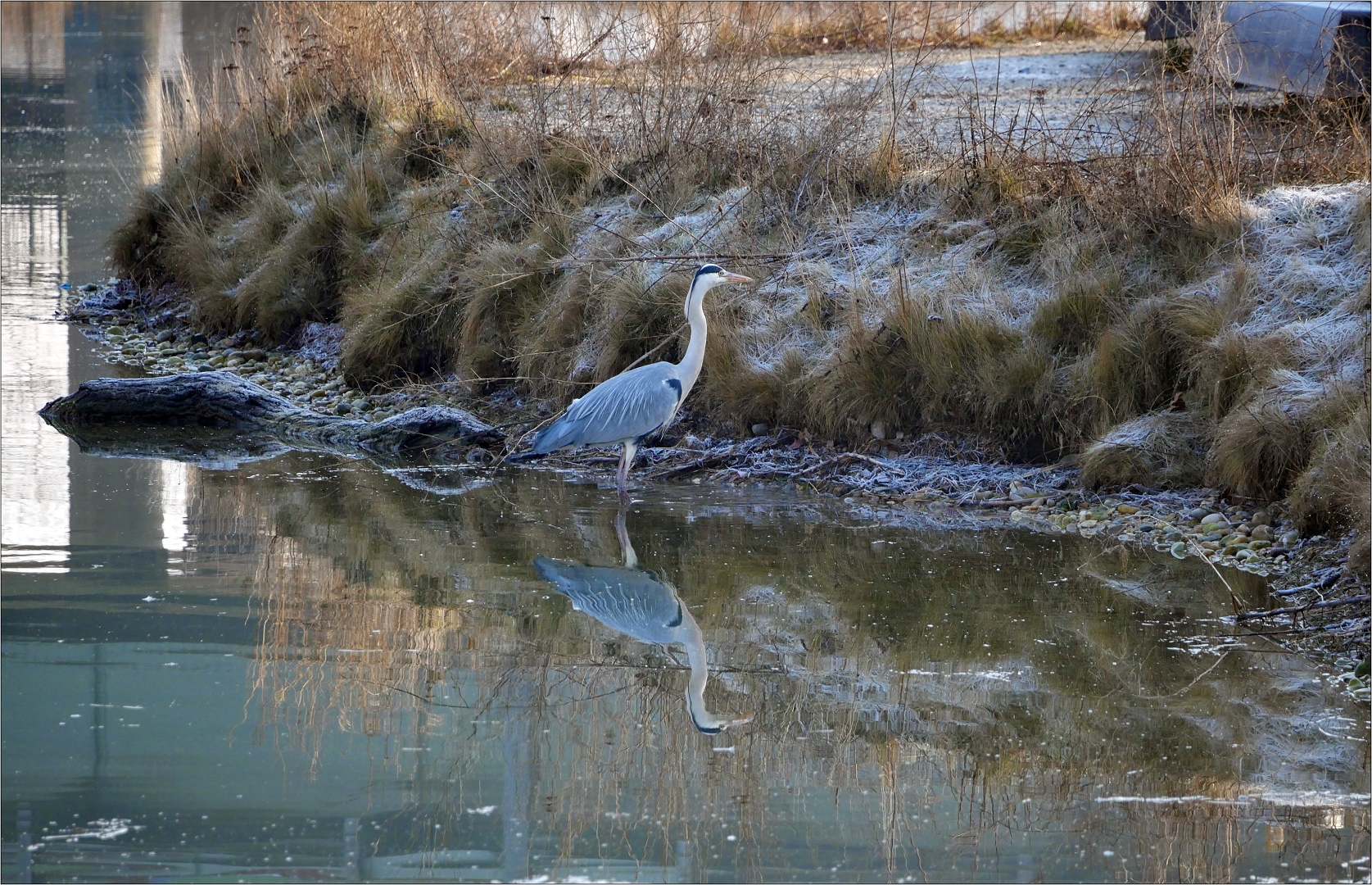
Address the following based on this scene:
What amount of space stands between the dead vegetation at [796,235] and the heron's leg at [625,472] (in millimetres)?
943

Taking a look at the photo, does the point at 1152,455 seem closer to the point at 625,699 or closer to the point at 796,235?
the point at 796,235

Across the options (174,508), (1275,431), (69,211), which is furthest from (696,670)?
(69,211)

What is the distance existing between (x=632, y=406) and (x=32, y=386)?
443 cm

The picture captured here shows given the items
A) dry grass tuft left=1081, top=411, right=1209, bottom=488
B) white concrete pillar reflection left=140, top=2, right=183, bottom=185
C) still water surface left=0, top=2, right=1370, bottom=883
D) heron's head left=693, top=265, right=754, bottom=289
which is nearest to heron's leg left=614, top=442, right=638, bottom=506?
still water surface left=0, top=2, right=1370, bottom=883

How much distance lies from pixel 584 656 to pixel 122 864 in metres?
1.78

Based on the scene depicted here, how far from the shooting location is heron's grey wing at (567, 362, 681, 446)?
6996mm

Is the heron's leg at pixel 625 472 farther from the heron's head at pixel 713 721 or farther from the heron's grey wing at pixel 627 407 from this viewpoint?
the heron's head at pixel 713 721

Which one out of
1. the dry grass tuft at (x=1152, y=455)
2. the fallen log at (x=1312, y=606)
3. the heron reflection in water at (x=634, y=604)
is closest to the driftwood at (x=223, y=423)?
the heron reflection in water at (x=634, y=604)

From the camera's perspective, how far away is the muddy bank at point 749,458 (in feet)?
18.3

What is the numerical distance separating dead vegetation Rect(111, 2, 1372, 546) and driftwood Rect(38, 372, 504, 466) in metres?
0.78

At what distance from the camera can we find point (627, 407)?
7.01 meters

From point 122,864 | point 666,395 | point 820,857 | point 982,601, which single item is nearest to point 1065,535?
point 982,601

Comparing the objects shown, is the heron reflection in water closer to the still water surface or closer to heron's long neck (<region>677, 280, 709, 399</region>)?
the still water surface

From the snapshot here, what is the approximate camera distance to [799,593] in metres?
5.63
